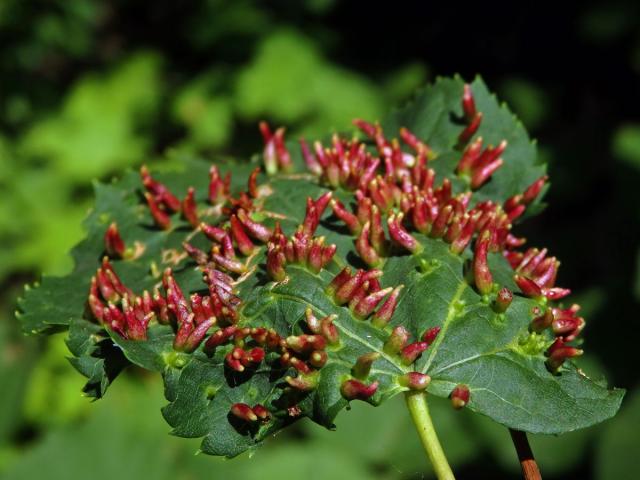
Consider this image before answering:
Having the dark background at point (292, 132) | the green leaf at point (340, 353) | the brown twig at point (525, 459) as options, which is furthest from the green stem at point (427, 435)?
the dark background at point (292, 132)

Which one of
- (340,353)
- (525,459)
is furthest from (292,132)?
(525,459)

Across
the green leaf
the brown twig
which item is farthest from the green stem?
the brown twig

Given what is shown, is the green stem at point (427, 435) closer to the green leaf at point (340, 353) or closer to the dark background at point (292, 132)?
the green leaf at point (340, 353)

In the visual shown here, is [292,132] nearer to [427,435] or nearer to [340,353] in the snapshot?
[340,353]

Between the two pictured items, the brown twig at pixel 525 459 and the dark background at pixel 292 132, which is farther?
the dark background at pixel 292 132

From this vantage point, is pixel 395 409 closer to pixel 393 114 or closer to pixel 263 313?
pixel 393 114
